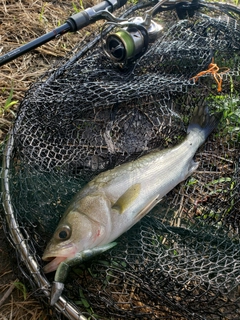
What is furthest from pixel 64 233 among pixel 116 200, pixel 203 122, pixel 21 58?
pixel 21 58

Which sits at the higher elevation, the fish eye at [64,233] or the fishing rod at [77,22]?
the fishing rod at [77,22]

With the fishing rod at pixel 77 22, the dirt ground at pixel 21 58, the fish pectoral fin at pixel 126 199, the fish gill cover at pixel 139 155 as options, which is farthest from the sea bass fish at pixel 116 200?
the fishing rod at pixel 77 22

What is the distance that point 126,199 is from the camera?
2590mm

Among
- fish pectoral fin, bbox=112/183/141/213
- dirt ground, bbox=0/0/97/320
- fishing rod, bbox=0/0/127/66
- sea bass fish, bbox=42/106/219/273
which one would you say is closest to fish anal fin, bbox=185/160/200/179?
sea bass fish, bbox=42/106/219/273

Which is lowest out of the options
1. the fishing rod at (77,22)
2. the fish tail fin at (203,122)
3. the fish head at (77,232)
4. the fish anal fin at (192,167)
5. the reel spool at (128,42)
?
the fish anal fin at (192,167)

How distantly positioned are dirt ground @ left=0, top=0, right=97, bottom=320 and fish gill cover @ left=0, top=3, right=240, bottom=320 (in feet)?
1.12

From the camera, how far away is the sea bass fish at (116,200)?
2.39 metres

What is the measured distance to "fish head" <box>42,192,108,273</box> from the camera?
2.35 meters

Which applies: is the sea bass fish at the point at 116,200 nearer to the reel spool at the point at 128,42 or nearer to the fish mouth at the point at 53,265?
the fish mouth at the point at 53,265

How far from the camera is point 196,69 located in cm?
364

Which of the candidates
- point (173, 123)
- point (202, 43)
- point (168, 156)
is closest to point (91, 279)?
point (168, 156)

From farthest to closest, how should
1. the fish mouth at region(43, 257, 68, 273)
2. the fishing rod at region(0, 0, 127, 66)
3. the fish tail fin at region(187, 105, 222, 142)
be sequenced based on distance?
the fishing rod at region(0, 0, 127, 66), the fish tail fin at region(187, 105, 222, 142), the fish mouth at region(43, 257, 68, 273)

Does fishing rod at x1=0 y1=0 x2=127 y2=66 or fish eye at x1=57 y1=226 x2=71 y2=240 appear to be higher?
fishing rod at x1=0 y1=0 x2=127 y2=66

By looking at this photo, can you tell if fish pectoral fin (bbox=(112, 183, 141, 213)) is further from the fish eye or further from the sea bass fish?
the fish eye
